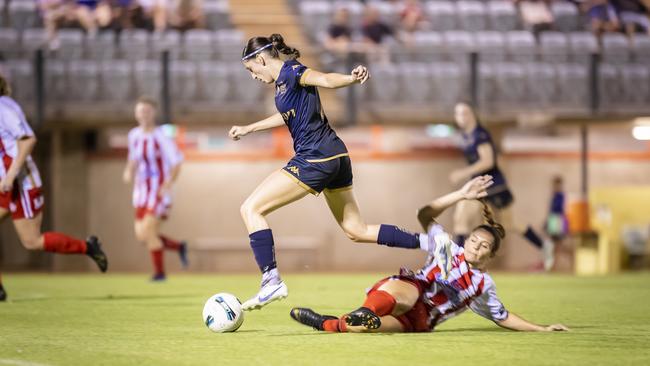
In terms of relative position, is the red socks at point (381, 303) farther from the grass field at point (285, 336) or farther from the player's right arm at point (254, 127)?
the player's right arm at point (254, 127)

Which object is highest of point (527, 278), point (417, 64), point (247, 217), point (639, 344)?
point (417, 64)

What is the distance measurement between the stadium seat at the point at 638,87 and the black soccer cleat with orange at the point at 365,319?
12.3 metres

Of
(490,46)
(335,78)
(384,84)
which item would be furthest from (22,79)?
(335,78)

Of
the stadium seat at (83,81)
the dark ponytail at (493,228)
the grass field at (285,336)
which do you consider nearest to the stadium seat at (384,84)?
the stadium seat at (83,81)

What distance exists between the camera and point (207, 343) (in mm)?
6438

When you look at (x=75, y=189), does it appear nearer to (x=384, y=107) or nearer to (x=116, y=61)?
(x=116, y=61)

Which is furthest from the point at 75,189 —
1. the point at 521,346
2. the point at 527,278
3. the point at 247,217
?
the point at 521,346

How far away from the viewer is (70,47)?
1748cm

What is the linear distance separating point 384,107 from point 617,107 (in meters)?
3.78

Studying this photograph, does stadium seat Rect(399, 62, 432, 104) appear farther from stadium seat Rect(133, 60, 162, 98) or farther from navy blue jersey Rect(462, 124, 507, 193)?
navy blue jersey Rect(462, 124, 507, 193)

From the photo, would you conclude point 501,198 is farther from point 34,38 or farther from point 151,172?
point 34,38

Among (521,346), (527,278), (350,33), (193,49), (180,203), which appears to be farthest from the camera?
(180,203)

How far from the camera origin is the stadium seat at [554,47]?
17.5 meters

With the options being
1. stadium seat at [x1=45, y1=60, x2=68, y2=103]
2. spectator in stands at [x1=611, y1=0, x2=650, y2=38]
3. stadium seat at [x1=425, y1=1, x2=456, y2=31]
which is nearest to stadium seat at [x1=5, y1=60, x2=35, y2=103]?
stadium seat at [x1=45, y1=60, x2=68, y2=103]
